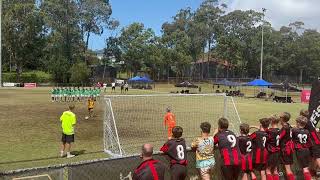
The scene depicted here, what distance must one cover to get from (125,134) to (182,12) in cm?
9762

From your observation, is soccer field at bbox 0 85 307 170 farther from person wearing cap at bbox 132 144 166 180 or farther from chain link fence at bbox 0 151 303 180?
person wearing cap at bbox 132 144 166 180

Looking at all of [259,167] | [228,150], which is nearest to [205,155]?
[228,150]

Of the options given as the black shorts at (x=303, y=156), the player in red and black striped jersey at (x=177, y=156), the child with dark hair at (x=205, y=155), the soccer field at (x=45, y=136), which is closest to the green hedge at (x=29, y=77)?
the soccer field at (x=45, y=136)

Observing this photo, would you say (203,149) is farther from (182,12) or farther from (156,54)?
(182,12)

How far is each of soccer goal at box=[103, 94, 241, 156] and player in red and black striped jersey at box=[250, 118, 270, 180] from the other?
633 centimetres

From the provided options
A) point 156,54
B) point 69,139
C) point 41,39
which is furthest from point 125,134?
point 41,39

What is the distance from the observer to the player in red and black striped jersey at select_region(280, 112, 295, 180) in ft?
34.0

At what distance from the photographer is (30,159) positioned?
49.0 ft

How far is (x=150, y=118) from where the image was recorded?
2573 centimetres

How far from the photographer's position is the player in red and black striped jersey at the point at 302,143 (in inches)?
418

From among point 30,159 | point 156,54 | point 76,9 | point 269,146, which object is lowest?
point 30,159

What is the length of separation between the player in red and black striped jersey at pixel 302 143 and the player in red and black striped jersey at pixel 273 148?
625 mm

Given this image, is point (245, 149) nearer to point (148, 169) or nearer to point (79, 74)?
point (148, 169)

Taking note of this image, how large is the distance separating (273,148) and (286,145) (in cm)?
44
